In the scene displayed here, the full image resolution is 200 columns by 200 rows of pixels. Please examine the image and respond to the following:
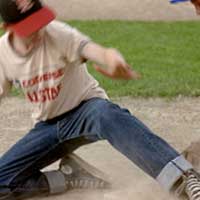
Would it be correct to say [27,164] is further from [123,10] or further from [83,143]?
[123,10]

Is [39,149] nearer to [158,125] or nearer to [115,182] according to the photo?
[115,182]

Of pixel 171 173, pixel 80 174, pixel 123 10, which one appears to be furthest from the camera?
pixel 123 10

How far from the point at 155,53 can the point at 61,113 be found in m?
4.51

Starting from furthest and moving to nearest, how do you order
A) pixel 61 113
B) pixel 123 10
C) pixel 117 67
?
pixel 123 10 < pixel 61 113 < pixel 117 67

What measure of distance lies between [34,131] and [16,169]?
226 mm

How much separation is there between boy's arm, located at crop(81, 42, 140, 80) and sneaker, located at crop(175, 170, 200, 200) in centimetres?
59

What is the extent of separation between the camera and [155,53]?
27.8 feet

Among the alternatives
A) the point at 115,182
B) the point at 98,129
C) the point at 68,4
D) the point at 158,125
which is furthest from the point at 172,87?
the point at 68,4

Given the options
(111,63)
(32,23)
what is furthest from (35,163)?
(111,63)

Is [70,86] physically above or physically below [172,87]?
above

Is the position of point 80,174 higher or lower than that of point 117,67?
lower

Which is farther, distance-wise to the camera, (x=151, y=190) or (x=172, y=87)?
(x=172, y=87)

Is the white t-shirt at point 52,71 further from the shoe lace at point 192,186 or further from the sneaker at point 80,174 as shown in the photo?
the shoe lace at point 192,186

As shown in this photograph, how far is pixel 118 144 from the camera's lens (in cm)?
381
